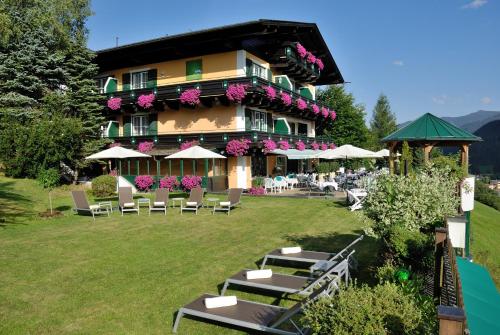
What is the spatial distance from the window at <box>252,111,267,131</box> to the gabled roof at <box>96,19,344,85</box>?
4105 millimetres

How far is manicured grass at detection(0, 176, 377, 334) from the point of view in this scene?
236 inches

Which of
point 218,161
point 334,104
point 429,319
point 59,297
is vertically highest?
point 334,104

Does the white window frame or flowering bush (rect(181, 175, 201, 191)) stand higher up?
the white window frame

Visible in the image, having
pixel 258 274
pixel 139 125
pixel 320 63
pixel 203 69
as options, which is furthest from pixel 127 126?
pixel 258 274

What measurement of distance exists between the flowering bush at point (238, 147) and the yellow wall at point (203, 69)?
4954 mm

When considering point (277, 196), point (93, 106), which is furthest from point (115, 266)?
point (93, 106)

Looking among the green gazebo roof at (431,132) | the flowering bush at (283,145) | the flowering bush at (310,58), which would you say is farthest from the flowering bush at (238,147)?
the flowering bush at (310,58)

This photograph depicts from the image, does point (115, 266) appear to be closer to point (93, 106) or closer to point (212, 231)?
point (212, 231)

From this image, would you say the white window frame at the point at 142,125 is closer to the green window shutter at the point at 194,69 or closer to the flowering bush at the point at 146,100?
the flowering bush at the point at 146,100

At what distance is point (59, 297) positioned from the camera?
679 cm

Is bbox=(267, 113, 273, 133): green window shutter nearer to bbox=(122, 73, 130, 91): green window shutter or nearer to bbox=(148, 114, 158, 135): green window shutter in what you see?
bbox=(148, 114, 158, 135): green window shutter

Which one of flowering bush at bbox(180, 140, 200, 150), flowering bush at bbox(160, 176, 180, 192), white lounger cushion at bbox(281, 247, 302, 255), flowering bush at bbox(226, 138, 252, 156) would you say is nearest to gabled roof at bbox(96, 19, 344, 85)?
flowering bush at bbox(180, 140, 200, 150)

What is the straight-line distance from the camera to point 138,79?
30047 mm

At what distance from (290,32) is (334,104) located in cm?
2816
